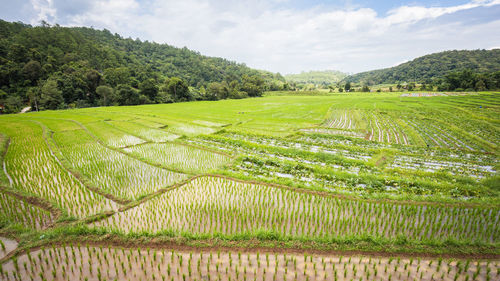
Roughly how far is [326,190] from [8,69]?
6209cm

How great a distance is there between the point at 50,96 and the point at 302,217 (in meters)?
51.4

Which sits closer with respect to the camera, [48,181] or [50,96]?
[48,181]

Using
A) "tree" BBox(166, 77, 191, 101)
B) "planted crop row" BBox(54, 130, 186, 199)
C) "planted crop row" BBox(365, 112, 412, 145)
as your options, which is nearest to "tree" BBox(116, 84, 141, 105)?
"tree" BBox(166, 77, 191, 101)

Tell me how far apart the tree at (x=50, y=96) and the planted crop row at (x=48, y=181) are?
3345cm

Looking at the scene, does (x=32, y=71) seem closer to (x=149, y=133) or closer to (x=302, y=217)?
(x=149, y=133)

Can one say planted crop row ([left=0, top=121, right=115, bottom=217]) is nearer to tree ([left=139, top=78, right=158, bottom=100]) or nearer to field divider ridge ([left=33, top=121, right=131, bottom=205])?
field divider ridge ([left=33, top=121, right=131, bottom=205])

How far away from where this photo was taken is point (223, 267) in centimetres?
420

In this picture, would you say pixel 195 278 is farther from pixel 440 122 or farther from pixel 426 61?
pixel 426 61

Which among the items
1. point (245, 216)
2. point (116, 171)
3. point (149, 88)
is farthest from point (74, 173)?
point (149, 88)

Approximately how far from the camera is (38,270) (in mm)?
4113

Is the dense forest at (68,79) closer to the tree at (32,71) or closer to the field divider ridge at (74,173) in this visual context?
the tree at (32,71)

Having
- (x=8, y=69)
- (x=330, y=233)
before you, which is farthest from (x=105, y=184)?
(x=8, y=69)

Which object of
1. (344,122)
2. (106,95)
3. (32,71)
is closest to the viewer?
(344,122)

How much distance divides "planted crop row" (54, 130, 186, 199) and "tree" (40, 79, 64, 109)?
34717 millimetres
